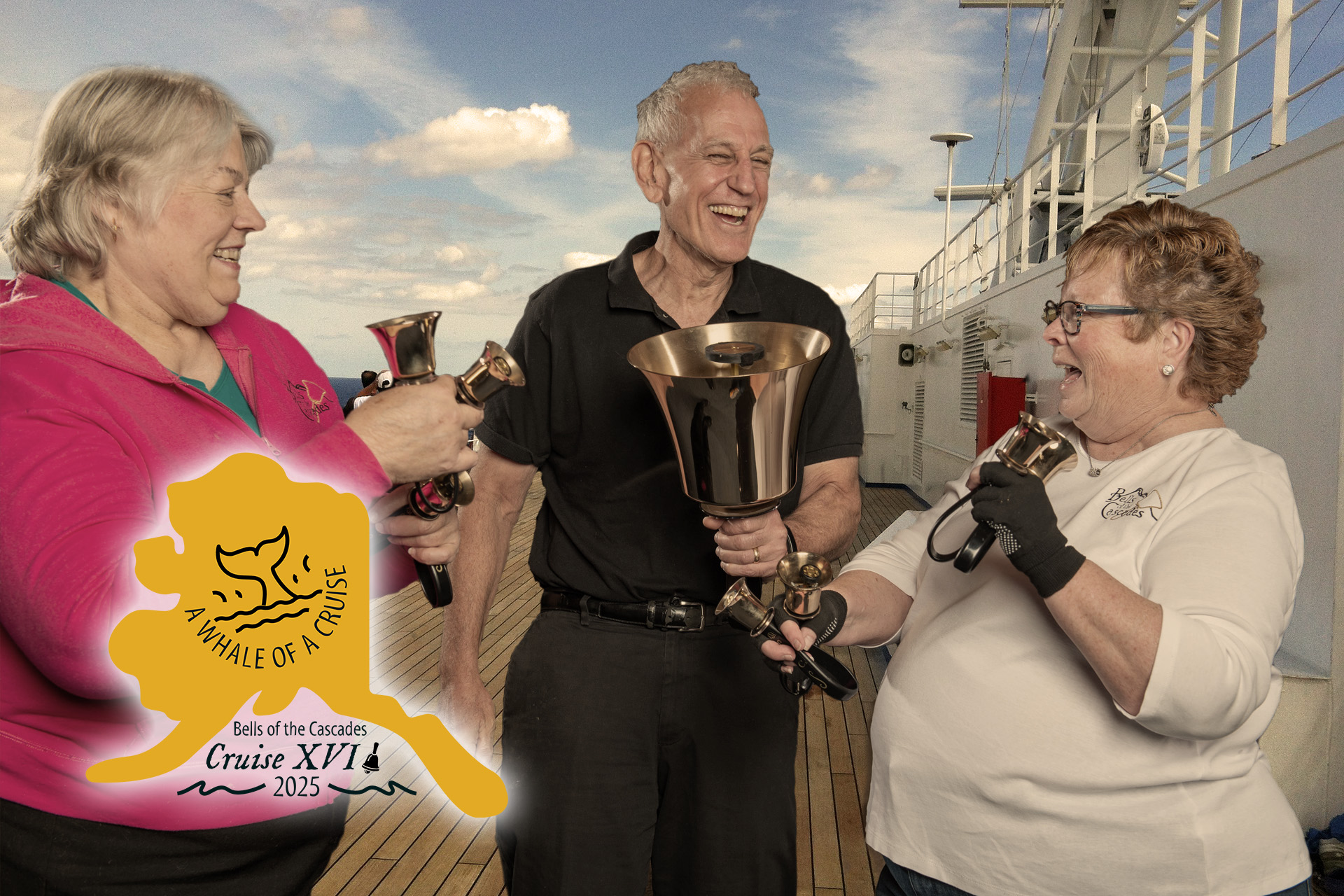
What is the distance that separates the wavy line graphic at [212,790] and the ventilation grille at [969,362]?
7346 mm

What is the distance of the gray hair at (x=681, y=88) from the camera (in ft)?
4.88

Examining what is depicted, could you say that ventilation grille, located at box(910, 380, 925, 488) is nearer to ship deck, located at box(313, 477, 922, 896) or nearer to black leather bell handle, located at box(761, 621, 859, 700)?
ship deck, located at box(313, 477, 922, 896)

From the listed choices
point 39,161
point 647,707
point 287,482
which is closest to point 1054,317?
point 647,707

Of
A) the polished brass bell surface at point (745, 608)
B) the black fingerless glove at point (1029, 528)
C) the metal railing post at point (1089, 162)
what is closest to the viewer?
the black fingerless glove at point (1029, 528)

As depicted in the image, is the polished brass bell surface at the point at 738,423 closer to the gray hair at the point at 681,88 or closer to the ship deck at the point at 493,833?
the gray hair at the point at 681,88

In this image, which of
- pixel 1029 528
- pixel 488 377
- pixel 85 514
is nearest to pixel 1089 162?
pixel 1029 528

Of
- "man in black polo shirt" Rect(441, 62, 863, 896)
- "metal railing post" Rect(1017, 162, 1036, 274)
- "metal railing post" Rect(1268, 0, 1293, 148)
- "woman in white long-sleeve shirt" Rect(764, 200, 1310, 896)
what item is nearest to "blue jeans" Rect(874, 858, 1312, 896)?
"woman in white long-sleeve shirt" Rect(764, 200, 1310, 896)

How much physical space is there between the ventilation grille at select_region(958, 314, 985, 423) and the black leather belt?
258 inches

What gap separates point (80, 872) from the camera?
771 millimetres

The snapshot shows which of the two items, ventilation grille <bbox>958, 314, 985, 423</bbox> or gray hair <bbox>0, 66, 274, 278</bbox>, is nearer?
gray hair <bbox>0, 66, 274, 278</bbox>

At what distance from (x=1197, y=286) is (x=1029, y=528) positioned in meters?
0.43

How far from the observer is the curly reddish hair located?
112 centimetres

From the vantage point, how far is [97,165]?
731 mm

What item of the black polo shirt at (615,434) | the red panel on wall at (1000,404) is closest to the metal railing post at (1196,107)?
the red panel on wall at (1000,404)
